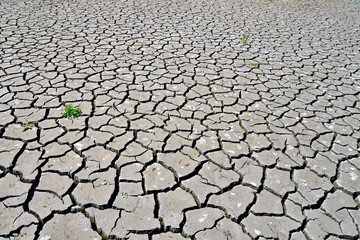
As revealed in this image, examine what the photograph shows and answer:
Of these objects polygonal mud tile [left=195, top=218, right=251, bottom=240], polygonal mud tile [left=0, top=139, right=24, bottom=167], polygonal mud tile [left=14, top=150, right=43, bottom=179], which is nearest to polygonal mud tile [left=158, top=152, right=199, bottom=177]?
polygonal mud tile [left=195, top=218, right=251, bottom=240]

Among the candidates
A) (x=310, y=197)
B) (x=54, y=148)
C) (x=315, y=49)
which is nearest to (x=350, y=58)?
(x=315, y=49)

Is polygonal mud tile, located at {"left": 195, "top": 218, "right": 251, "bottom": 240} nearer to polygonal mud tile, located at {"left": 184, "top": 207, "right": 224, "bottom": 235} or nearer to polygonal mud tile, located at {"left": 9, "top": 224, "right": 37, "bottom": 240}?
polygonal mud tile, located at {"left": 184, "top": 207, "right": 224, "bottom": 235}

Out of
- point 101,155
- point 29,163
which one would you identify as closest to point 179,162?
point 101,155

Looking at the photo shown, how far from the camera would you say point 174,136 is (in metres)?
3.01

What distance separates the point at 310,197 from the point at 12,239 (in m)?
2.19

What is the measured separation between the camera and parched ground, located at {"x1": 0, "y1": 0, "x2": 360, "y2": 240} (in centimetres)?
215

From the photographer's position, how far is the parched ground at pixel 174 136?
215 cm

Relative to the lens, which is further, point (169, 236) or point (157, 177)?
point (157, 177)

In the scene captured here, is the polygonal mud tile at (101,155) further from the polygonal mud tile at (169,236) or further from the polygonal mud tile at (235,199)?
the polygonal mud tile at (235,199)

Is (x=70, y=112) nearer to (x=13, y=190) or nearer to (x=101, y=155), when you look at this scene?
(x=101, y=155)

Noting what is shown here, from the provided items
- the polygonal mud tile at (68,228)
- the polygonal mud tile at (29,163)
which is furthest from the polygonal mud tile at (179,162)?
the polygonal mud tile at (29,163)

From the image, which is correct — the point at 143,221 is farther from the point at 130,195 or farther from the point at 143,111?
the point at 143,111

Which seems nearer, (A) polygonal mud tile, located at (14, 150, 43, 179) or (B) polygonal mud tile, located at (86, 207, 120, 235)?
(B) polygonal mud tile, located at (86, 207, 120, 235)

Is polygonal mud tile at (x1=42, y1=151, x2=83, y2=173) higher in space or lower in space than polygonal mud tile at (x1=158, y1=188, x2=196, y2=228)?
higher
